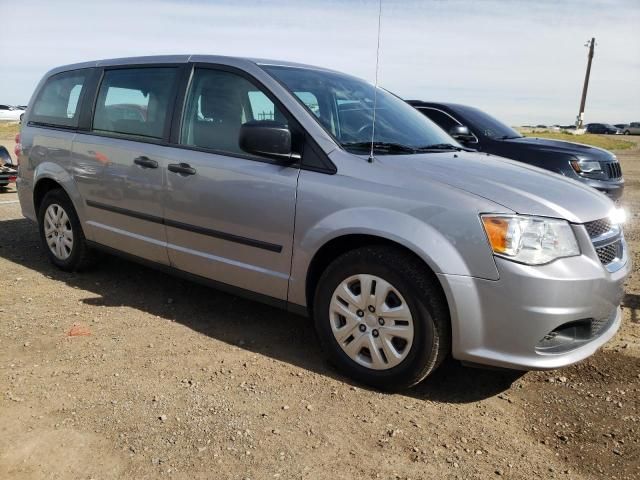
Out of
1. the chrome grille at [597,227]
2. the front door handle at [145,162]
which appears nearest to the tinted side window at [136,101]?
the front door handle at [145,162]

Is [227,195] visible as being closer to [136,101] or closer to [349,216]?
[349,216]

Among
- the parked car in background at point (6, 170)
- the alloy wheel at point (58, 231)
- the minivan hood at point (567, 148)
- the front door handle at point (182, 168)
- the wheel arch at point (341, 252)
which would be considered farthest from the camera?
the parked car in background at point (6, 170)

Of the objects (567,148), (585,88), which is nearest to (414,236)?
(567,148)

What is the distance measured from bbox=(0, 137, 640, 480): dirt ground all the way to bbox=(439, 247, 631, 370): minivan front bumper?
1.11 ft

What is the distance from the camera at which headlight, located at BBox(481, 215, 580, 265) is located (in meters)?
2.73

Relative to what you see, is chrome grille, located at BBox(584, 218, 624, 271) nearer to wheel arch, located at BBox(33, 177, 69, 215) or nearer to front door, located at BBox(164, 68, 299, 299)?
front door, located at BBox(164, 68, 299, 299)

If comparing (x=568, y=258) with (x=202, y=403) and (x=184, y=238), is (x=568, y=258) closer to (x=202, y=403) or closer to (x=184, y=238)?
(x=202, y=403)

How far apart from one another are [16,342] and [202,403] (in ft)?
4.95

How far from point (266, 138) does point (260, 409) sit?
1.47 m

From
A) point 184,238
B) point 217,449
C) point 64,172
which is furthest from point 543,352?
point 64,172

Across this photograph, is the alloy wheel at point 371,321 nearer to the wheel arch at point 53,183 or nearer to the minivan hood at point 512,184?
the minivan hood at point 512,184

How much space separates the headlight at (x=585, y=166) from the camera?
6.76 meters

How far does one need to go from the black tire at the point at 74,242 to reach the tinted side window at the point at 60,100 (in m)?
0.63

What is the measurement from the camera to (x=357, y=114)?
3811mm
